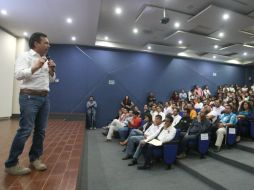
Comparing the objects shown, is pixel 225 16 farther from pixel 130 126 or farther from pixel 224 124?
pixel 130 126

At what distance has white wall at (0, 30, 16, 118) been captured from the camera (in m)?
6.29

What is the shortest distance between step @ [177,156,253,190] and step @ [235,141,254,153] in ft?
2.25

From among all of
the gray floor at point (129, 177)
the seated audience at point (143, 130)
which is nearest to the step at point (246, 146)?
the gray floor at point (129, 177)

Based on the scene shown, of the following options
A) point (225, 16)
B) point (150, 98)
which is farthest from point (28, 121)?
point (150, 98)

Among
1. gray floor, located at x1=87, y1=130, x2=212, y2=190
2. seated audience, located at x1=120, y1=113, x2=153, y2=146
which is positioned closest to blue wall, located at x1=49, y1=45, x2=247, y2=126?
seated audience, located at x1=120, y1=113, x2=153, y2=146

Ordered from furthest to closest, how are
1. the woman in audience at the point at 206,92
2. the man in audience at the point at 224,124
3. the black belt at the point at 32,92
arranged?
the woman in audience at the point at 206,92
the man in audience at the point at 224,124
the black belt at the point at 32,92

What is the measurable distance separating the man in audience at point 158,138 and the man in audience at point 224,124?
0.98 m

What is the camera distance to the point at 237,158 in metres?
3.62

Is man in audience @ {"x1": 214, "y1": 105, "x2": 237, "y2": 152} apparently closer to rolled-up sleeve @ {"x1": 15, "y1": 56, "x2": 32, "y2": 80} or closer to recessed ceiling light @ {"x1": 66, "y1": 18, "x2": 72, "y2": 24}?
rolled-up sleeve @ {"x1": 15, "y1": 56, "x2": 32, "y2": 80}

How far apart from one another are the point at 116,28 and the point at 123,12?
1.24 m

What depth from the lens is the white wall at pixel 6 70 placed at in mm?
6293

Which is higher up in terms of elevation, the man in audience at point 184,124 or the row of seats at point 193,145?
the man in audience at point 184,124

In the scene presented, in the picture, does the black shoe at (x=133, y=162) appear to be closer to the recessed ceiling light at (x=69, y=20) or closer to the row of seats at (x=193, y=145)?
the row of seats at (x=193, y=145)

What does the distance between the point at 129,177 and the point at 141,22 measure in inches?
175
